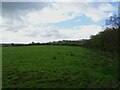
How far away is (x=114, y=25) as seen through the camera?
89.9 ft

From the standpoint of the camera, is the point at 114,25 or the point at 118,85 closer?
the point at 118,85

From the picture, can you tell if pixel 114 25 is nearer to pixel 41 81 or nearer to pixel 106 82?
pixel 106 82

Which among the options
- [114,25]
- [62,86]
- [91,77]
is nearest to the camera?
[62,86]

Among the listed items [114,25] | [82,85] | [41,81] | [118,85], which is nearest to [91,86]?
[82,85]

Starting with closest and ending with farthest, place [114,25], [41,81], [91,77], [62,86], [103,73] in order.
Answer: [62,86], [41,81], [91,77], [103,73], [114,25]

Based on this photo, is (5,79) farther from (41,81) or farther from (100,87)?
(100,87)

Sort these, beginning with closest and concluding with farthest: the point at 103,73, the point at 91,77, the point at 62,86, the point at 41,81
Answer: the point at 62,86, the point at 41,81, the point at 91,77, the point at 103,73

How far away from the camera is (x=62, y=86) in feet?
58.9

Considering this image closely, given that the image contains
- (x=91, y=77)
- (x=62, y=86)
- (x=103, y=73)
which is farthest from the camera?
(x=103, y=73)

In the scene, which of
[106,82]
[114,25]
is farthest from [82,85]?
[114,25]

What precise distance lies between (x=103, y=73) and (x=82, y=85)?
6.25 metres

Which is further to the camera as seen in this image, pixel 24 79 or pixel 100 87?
pixel 24 79

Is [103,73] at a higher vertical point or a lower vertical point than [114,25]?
lower

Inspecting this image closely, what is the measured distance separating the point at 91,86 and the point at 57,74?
13.5 feet
